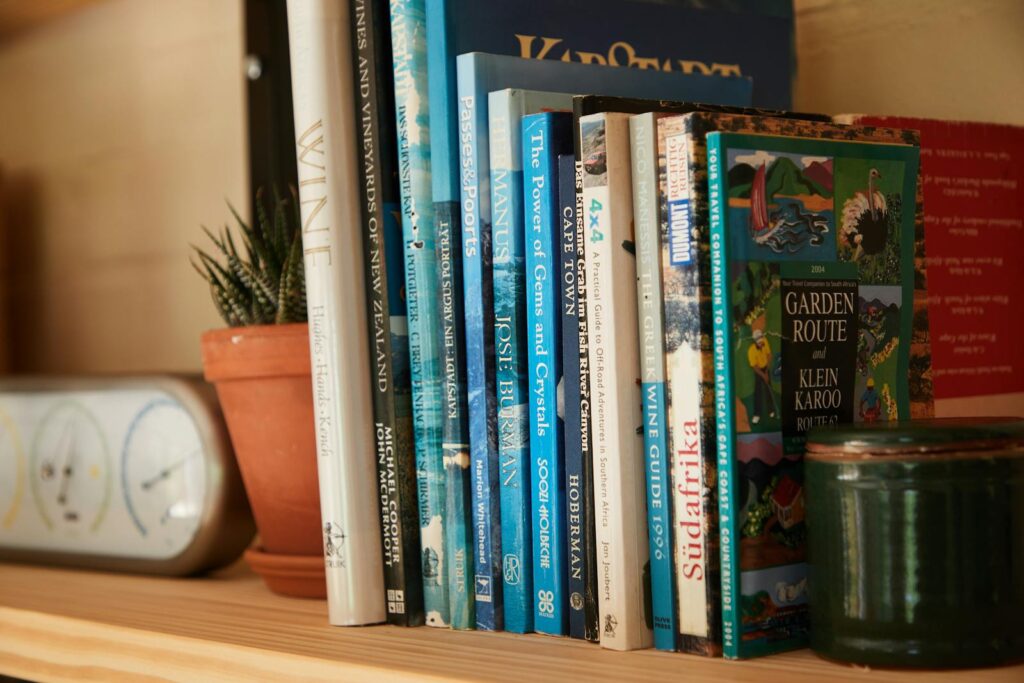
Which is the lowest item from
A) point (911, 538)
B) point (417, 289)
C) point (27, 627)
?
point (27, 627)

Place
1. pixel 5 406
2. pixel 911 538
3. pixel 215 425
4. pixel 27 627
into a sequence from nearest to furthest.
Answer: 1. pixel 911 538
2. pixel 27 627
3. pixel 215 425
4. pixel 5 406

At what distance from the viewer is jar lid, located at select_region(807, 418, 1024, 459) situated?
1.56 feet

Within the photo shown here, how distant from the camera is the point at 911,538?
0.48 metres

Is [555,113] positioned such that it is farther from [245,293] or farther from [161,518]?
[161,518]

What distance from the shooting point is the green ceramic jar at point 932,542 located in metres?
0.48

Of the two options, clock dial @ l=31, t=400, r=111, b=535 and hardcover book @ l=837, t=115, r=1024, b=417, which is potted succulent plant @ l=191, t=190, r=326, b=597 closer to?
clock dial @ l=31, t=400, r=111, b=535

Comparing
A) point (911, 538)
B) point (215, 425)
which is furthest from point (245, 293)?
point (911, 538)

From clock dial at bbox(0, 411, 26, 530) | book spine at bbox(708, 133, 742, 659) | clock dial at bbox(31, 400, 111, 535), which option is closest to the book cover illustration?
book spine at bbox(708, 133, 742, 659)

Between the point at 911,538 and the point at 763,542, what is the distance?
0.08 meters

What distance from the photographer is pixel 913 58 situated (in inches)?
32.0

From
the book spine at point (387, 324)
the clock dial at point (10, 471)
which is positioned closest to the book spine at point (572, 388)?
the book spine at point (387, 324)

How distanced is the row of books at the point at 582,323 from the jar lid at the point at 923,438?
50 mm

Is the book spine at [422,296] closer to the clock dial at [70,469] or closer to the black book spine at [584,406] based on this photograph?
the black book spine at [584,406]

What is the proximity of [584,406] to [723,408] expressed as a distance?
8 centimetres
